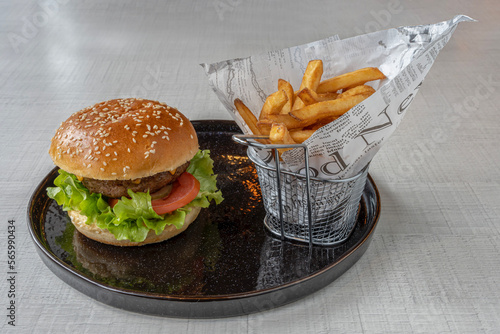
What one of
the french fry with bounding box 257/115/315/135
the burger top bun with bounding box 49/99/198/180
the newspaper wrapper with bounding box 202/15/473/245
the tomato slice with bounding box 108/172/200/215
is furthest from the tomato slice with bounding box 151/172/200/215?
the french fry with bounding box 257/115/315/135

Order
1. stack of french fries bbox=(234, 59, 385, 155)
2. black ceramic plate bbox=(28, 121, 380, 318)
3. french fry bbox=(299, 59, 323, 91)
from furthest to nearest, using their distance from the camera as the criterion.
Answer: french fry bbox=(299, 59, 323, 91) → stack of french fries bbox=(234, 59, 385, 155) → black ceramic plate bbox=(28, 121, 380, 318)

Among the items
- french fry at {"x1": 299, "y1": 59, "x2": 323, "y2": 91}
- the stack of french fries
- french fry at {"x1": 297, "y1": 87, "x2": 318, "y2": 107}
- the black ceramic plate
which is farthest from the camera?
french fry at {"x1": 299, "y1": 59, "x2": 323, "y2": 91}

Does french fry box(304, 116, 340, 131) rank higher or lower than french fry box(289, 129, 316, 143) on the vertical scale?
lower

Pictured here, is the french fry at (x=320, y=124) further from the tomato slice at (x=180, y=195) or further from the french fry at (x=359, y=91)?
the tomato slice at (x=180, y=195)

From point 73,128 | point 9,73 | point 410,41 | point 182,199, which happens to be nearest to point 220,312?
point 182,199

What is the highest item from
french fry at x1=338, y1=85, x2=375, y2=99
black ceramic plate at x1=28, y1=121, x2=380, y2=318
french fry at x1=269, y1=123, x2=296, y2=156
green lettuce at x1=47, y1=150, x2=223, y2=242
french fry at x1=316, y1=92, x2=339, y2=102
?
french fry at x1=269, y1=123, x2=296, y2=156

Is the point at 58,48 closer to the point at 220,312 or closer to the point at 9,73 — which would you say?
the point at 9,73

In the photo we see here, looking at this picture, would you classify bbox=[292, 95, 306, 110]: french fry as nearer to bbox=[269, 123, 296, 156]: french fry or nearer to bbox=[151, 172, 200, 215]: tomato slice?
bbox=[269, 123, 296, 156]: french fry

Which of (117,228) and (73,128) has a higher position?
(73,128)
